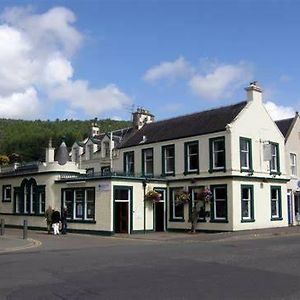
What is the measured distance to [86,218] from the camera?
34594mm

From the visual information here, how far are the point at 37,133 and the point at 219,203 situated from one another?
57598 mm

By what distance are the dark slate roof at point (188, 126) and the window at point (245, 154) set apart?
72.8 inches

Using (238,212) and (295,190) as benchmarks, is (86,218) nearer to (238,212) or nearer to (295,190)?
(238,212)

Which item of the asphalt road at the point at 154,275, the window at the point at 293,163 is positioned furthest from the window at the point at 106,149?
the asphalt road at the point at 154,275

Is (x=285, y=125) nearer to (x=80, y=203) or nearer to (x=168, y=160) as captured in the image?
(x=168, y=160)

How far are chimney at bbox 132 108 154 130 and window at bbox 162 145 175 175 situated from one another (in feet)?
25.8

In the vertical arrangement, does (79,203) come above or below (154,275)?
above

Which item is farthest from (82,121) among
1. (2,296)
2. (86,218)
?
(2,296)

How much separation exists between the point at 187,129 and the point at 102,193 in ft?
26.6

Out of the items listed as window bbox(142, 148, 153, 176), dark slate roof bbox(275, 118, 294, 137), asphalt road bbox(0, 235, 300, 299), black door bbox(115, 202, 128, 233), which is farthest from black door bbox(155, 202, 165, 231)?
asphalt road bbox(0, 235, 300, 299)

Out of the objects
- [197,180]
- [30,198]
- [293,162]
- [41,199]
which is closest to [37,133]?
[30,198]

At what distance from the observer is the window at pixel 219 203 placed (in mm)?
33125

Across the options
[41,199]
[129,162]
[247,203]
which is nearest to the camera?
[247,203]

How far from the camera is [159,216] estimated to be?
36.5 m
